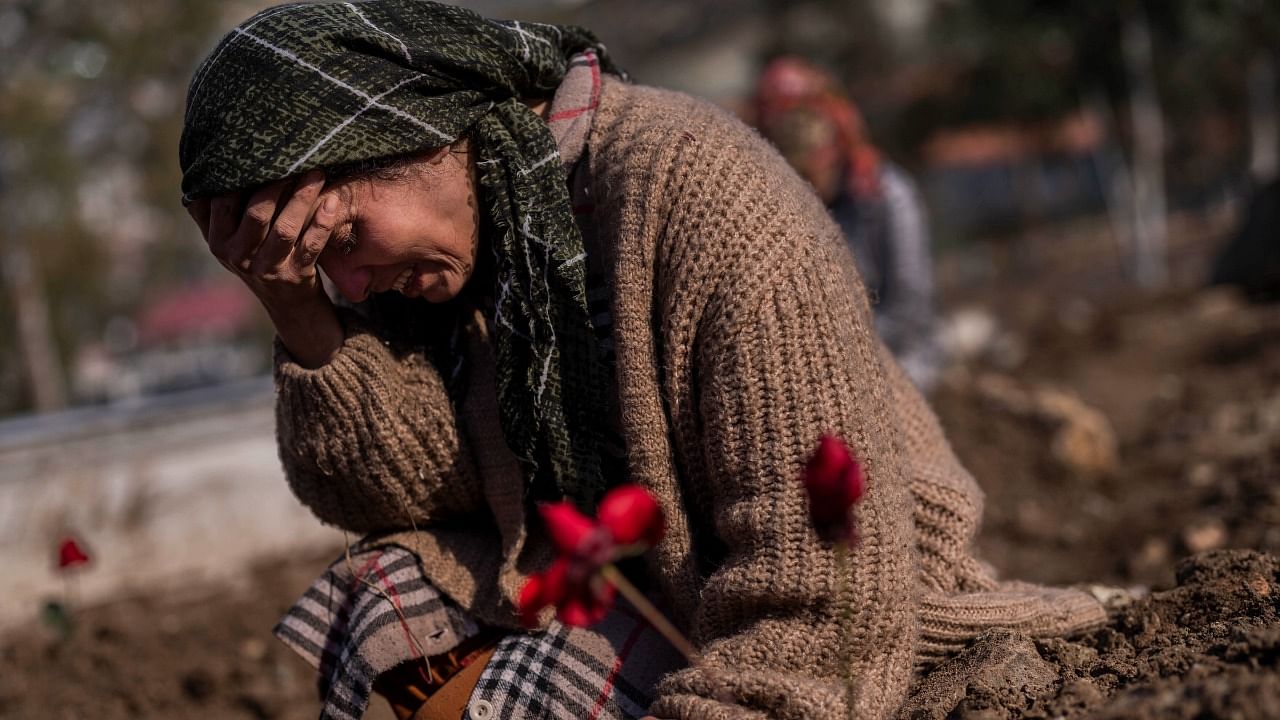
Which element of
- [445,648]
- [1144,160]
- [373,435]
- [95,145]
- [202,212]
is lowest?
[95,145]

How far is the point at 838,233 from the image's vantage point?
206cm

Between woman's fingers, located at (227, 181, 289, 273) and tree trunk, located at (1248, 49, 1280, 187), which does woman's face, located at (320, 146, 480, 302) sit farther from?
tree trunk, located at (1248, 49, 1280, 187)

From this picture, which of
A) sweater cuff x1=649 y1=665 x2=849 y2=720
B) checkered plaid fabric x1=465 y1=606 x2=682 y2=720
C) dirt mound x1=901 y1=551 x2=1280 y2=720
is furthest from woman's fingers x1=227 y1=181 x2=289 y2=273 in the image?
dirt mound x1=901 y1=551 x2=1280 y2=720

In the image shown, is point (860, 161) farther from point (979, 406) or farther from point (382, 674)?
point (382, 674)

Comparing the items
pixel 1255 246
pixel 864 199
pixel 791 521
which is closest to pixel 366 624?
pixel 791 521

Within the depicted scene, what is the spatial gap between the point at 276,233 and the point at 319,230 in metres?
0.06

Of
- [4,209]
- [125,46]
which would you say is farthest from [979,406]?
[125,46]

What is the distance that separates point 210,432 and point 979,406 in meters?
4.08

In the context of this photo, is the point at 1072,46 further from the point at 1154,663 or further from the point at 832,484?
the point at 832,484

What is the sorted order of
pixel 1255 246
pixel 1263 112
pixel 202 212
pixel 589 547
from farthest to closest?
1. pixel 1263 112
2. pixel 1255 246
3. pixel 202 212
4. pixel 589 547

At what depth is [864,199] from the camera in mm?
5367

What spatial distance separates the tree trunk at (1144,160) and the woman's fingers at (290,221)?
1821cm

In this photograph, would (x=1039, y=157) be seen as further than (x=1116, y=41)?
Yes

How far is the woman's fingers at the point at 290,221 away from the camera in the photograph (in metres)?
1.90
